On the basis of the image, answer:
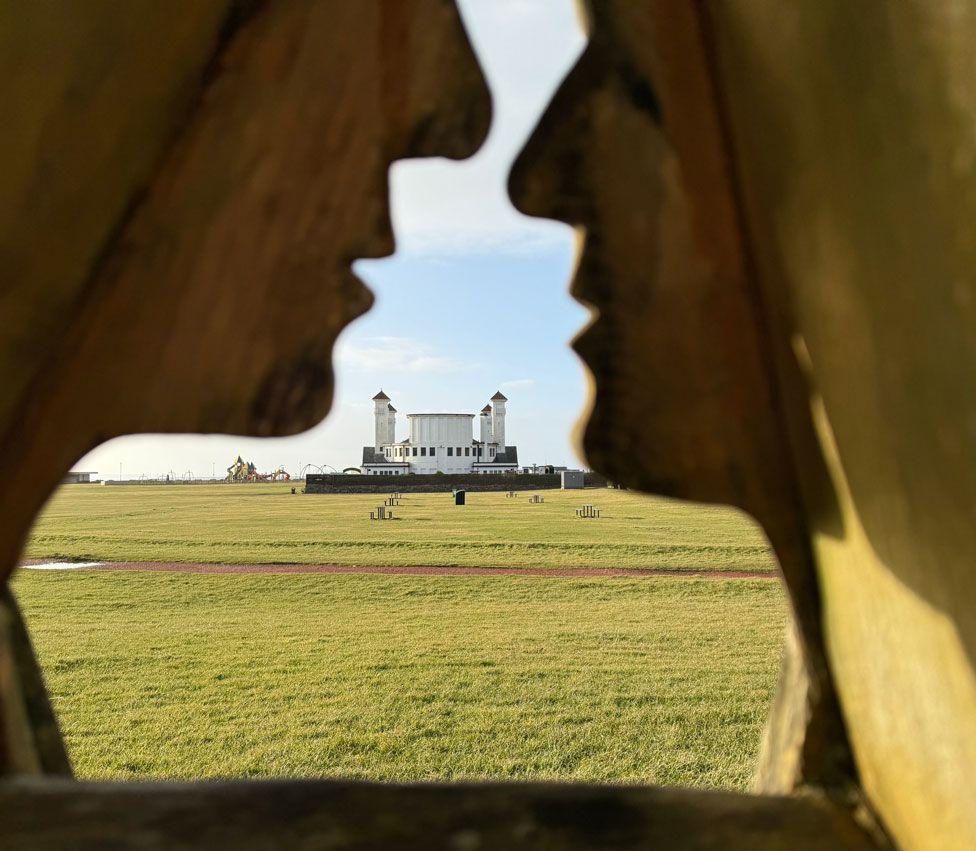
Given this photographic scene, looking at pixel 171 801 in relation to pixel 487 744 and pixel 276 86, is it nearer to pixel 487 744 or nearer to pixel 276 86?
pixel 276 86

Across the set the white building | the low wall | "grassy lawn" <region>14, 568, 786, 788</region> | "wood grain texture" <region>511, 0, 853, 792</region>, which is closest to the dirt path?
"grassy lawn" <region>14, 568, 786, 788</region>

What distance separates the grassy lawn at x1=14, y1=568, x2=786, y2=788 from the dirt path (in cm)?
52

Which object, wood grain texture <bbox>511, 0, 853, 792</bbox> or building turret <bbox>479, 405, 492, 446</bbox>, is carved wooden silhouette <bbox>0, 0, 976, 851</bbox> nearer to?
wood grain texture <bbox>511, 0, 853, 792</bbox>

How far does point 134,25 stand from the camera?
906 millimetres

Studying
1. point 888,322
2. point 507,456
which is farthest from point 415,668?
point 507,456

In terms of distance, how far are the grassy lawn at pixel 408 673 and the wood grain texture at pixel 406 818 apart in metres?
3.41

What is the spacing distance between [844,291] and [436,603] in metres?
8.54

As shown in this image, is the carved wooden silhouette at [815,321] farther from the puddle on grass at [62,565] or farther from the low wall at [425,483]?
the low wall at [425,483]

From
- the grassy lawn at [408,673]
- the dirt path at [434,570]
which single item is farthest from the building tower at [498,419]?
the grassy lawn at [408,673]

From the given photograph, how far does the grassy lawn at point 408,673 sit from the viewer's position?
4.46 meters

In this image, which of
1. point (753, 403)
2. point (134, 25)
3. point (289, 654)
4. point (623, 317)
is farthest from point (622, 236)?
point (289, 654)

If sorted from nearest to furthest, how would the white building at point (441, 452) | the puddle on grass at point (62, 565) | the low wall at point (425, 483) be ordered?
the puddle on grass at point (62, 565)
the low wall at point (425, 483)
the white building at point (441, 452)

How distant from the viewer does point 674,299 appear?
1097 millimetres

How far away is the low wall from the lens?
39.9 m
